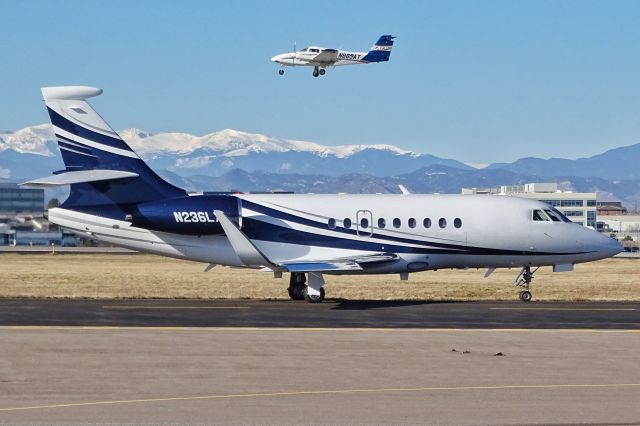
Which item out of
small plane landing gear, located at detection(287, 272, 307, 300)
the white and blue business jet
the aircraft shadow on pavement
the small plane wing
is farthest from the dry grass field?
the small plane wing

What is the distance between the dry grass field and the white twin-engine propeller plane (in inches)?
2166

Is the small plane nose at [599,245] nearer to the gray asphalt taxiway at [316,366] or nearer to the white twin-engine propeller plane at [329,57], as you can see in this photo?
the gray asphalt taxiway at [316,366]

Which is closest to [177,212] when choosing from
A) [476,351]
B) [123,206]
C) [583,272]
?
[123,206]

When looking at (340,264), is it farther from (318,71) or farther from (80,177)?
(318,71)

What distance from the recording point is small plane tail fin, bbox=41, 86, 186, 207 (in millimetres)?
34875

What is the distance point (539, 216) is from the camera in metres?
36.1

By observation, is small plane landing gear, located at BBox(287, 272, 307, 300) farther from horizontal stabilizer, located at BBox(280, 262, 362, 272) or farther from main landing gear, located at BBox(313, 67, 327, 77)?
main landing gear, located at BBox(313, 67, 327, 77)

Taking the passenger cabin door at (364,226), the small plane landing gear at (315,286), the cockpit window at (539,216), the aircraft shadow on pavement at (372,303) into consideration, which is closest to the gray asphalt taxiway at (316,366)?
the aircraft shadow on pavement at (372,303)

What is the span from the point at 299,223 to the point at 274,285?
865 centimetres

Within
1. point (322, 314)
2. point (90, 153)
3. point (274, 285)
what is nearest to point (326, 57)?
point (274, 285)

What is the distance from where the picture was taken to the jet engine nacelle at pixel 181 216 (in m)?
34.5

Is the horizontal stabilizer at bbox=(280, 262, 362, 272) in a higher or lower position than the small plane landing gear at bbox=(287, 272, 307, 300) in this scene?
higher

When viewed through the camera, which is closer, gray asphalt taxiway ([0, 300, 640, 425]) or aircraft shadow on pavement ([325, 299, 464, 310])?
gray asphalt taxiway ([0, 300, 640, 425])

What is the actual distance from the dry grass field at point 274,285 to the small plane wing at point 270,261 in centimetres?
375
